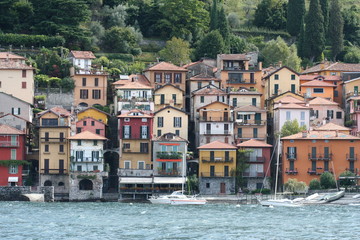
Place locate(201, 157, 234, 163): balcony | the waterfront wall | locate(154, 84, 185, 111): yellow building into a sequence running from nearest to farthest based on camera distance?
the waterfront wall
locate(201, 157, 234, 163): balcony
locate(154, 84, 185, 111): yellow building

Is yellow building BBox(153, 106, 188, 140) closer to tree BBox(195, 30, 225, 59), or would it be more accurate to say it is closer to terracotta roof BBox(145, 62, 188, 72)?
terracotta roof BBox(145, 62, 188, 72)

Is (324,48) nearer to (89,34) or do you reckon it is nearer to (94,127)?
(89,34)

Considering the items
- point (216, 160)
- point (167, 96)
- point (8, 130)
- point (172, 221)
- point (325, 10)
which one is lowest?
point (172, 221)

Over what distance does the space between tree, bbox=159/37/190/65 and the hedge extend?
11493mm

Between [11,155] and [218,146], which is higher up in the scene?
[218,146]

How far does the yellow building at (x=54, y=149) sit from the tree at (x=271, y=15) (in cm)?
4761

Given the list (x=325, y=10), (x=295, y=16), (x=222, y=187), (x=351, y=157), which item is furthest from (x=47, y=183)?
(x=295, y=16)

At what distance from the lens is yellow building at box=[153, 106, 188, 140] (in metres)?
125

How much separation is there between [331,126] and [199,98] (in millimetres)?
14029

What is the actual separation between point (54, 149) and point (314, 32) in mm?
40489

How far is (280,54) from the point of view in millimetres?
146000

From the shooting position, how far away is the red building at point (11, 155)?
11844 cm

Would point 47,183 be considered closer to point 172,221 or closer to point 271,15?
point 172,221

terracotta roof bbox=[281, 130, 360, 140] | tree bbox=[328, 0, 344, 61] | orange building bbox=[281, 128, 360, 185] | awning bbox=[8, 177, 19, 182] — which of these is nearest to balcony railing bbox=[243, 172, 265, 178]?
orange building bbox=[281, 128, 360, 185]
